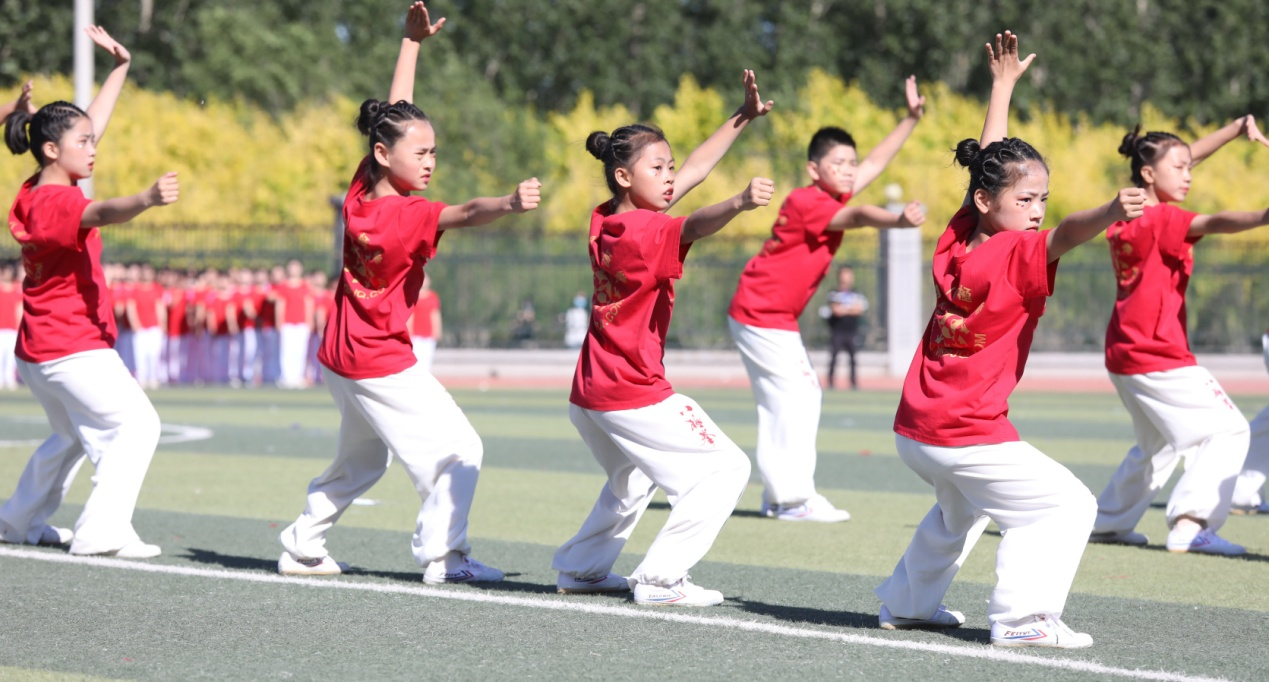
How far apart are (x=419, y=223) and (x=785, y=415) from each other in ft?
11.1

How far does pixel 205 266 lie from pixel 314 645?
24.1 metres

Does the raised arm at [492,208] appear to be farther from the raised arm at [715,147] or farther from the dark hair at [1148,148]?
the dark hair at [1148,148]

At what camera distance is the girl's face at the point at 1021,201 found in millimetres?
5367

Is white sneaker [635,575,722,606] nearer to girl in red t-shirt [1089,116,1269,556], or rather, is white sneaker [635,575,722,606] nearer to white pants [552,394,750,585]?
white pants [552,394,750,585]

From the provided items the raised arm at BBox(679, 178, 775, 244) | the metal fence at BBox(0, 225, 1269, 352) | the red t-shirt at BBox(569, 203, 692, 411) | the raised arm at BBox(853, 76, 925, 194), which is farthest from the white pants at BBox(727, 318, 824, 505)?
the metal fence at BBox(0, 225, 1269, 352)

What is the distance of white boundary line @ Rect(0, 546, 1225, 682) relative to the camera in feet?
16.6

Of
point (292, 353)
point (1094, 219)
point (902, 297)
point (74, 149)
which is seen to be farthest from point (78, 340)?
point (902, 297)

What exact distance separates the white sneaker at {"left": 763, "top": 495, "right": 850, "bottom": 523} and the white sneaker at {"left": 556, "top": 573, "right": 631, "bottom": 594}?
2736mm

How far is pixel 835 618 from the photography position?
599 cm

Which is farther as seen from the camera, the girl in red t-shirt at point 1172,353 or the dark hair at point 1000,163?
the girl in red t-shirt at point 1172,353

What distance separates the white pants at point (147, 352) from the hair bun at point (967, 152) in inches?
804

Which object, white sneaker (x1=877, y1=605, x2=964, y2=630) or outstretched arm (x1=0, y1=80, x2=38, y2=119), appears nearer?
white sneaker (x1=877, y1=605, x2=964, y2=630)

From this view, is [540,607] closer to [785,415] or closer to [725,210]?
[725,210]

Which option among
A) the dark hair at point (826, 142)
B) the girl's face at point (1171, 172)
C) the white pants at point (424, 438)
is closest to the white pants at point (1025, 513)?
the white pants at point (424, 438)
